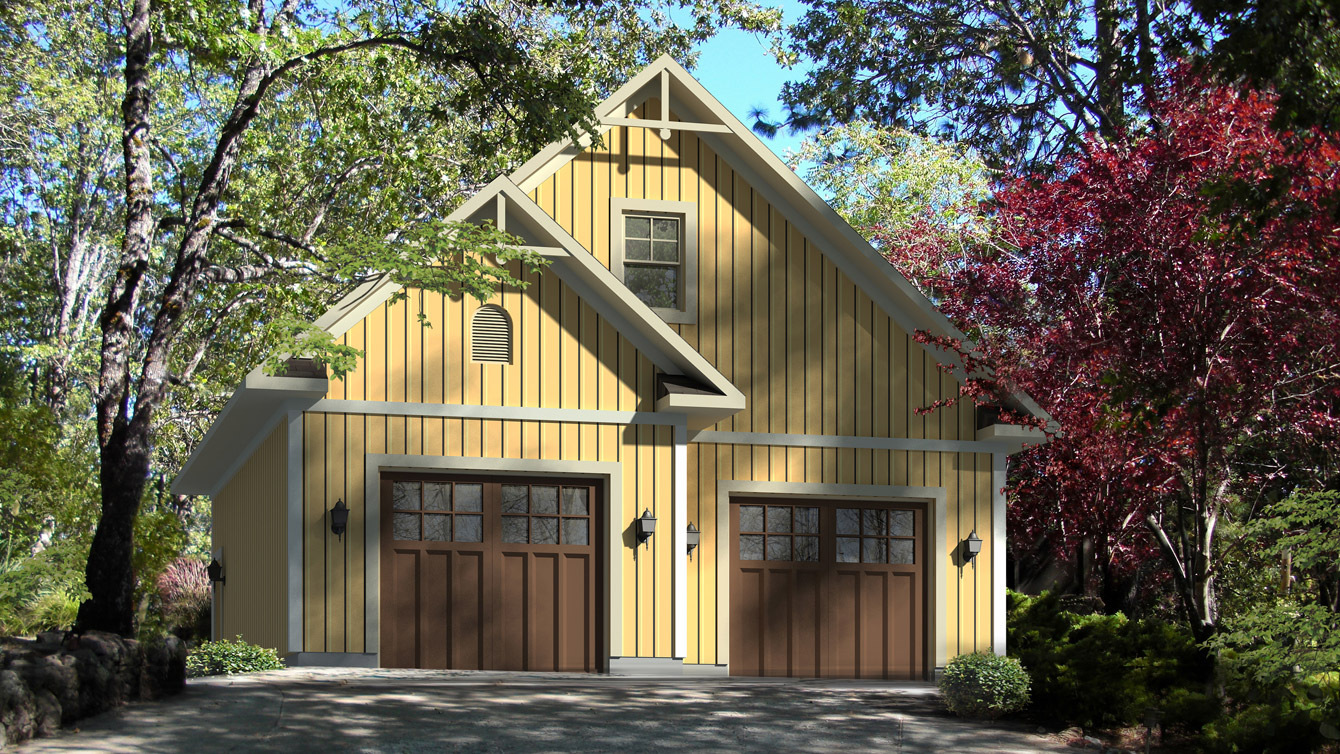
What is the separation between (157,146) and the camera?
1364 centimetres

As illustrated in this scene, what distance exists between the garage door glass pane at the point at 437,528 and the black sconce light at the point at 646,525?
2.05 meters

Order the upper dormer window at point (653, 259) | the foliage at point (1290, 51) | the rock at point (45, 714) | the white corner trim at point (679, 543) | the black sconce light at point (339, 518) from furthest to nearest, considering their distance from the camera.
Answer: the upper dormer window at point (653, 259) → the white corner trim at point (679, 543) → the black sconce light at point (339, 518) → the rock at point (45, 714) → the foliage at point (1290, 51)

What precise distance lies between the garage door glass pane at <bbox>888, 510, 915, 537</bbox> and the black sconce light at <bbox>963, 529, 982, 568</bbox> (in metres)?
0.66

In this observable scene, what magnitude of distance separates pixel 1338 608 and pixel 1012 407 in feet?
12.9

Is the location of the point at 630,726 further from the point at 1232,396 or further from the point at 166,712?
the point at 1232,396

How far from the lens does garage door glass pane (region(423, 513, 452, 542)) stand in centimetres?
1326

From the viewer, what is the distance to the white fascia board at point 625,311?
13.2 m

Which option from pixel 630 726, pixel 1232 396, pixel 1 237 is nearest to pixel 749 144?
pixel 1232 396

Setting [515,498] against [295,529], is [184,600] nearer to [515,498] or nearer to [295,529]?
[295,529]

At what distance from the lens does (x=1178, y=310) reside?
1069 centimetres

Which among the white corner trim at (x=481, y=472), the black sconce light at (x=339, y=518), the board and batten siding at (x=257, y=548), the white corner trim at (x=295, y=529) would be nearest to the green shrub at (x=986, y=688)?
the white corner trim at (x=481, y=472)

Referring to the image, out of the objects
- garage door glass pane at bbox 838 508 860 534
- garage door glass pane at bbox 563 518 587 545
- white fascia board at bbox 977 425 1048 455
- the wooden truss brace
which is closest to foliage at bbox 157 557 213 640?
garage door glass pane at bbox 563 518 587 545

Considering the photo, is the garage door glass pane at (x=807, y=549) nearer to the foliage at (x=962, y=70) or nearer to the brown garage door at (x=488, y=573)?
the brown garage door at (x=488, y=573)

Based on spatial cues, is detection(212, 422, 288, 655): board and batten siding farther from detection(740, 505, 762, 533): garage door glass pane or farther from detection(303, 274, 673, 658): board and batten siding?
detection(740, 505, 762, 533): garage door glass pane
